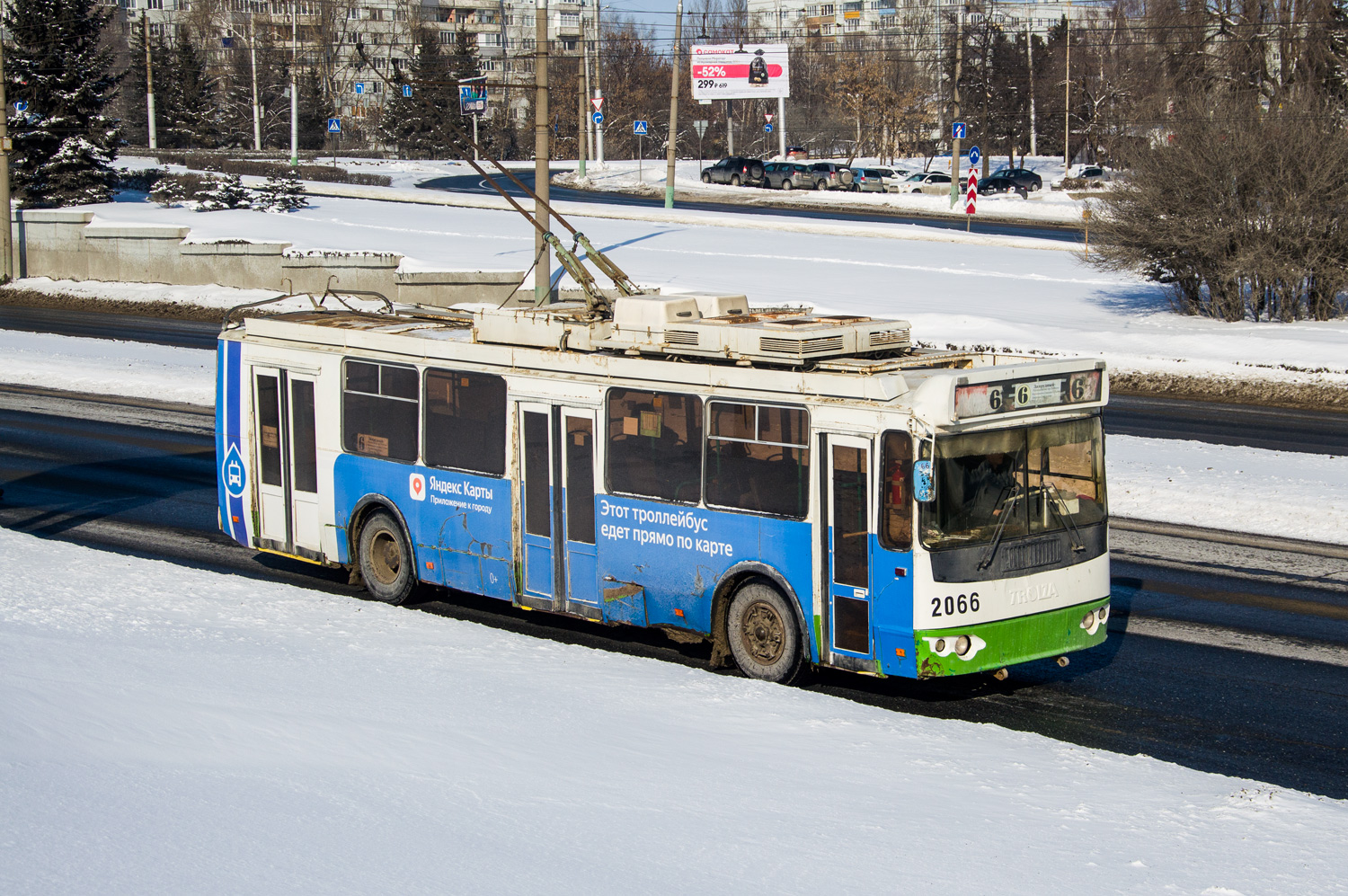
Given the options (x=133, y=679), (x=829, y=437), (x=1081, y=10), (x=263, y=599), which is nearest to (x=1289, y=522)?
(x=829, y=437)

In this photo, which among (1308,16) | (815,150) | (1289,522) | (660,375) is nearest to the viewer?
(660,375)

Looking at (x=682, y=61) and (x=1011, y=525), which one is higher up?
(x=682, y=61)

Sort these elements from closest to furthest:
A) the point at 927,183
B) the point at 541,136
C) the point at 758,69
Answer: the point at 541,136 → the point at 927,183 → the point at 758,69

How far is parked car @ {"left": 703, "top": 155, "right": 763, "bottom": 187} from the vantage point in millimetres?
72688

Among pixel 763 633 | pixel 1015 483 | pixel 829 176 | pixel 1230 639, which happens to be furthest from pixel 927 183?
pixel 1015 483

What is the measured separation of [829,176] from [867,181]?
76.9 inches

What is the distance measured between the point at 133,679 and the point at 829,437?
15.7ft

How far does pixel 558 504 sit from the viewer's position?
11.6 m

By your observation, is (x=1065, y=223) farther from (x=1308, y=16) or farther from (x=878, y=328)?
(x=878, y=328)

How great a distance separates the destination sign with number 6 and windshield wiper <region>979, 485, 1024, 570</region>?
578 mm

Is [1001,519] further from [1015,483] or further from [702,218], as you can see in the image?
[702,218]

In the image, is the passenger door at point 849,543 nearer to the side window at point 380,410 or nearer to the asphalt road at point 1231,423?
the side window at point 380,410

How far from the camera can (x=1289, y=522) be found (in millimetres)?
16047

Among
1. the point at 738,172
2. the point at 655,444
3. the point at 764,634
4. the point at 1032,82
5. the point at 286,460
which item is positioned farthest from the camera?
the point at 1032,82
